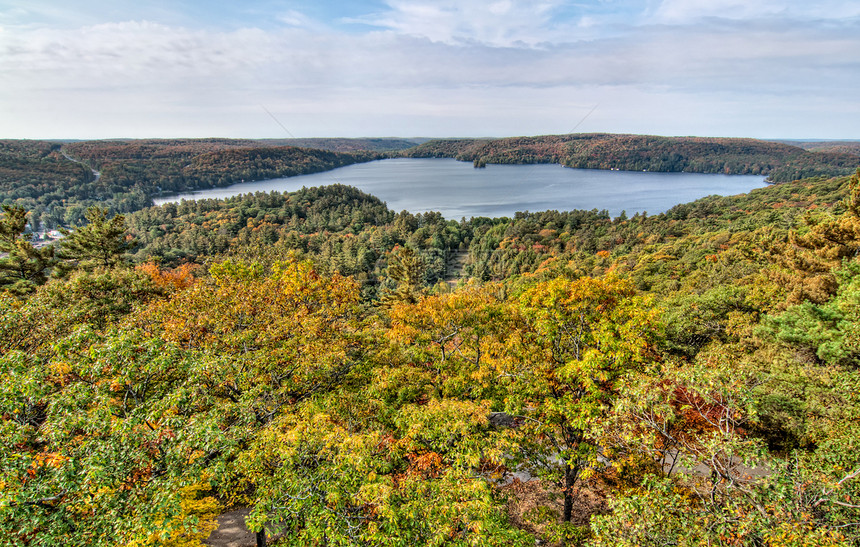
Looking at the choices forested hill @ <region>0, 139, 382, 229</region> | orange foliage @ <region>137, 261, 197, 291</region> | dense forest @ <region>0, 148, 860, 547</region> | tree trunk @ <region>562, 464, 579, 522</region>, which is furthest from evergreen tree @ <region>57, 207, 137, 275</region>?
forested hill @ <region>0, 139, 382, 229</region>

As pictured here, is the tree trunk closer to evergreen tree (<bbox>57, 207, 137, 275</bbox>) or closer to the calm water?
evergreen tree (<bbox>57, 207, 137, 275</bbox>)

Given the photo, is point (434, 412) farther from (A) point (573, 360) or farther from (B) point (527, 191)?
(B) point (527, 191)

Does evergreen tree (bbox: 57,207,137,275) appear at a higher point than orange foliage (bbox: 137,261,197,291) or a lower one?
higher

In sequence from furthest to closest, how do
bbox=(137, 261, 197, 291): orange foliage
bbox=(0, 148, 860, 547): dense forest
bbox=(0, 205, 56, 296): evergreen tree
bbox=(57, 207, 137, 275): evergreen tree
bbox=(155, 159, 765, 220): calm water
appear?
bbox=(155, 159, 765, 220): calm water → bbox=(57, 207, 137, 275): evergreen tree → bbox=(0, 205, 56, 296): evergreen tree → bbox=(137, 261, 197, 291): orange foliage → bbox=(0, 148, 860, 547): dense forest

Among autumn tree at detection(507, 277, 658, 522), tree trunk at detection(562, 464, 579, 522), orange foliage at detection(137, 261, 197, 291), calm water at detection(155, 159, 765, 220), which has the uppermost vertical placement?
calm water at detection(155, 159, 765, 220)

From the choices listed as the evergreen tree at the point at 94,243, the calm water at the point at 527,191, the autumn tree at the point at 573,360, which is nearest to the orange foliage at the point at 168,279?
the evergreen tree at the point at 94,243

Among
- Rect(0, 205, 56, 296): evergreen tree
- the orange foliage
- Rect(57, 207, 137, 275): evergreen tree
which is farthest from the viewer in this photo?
Rect(57, 207, 137, 275): evergreen tree

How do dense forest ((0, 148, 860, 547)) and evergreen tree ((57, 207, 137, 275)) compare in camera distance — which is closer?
dense forest ((0, 148, 860, 547))
